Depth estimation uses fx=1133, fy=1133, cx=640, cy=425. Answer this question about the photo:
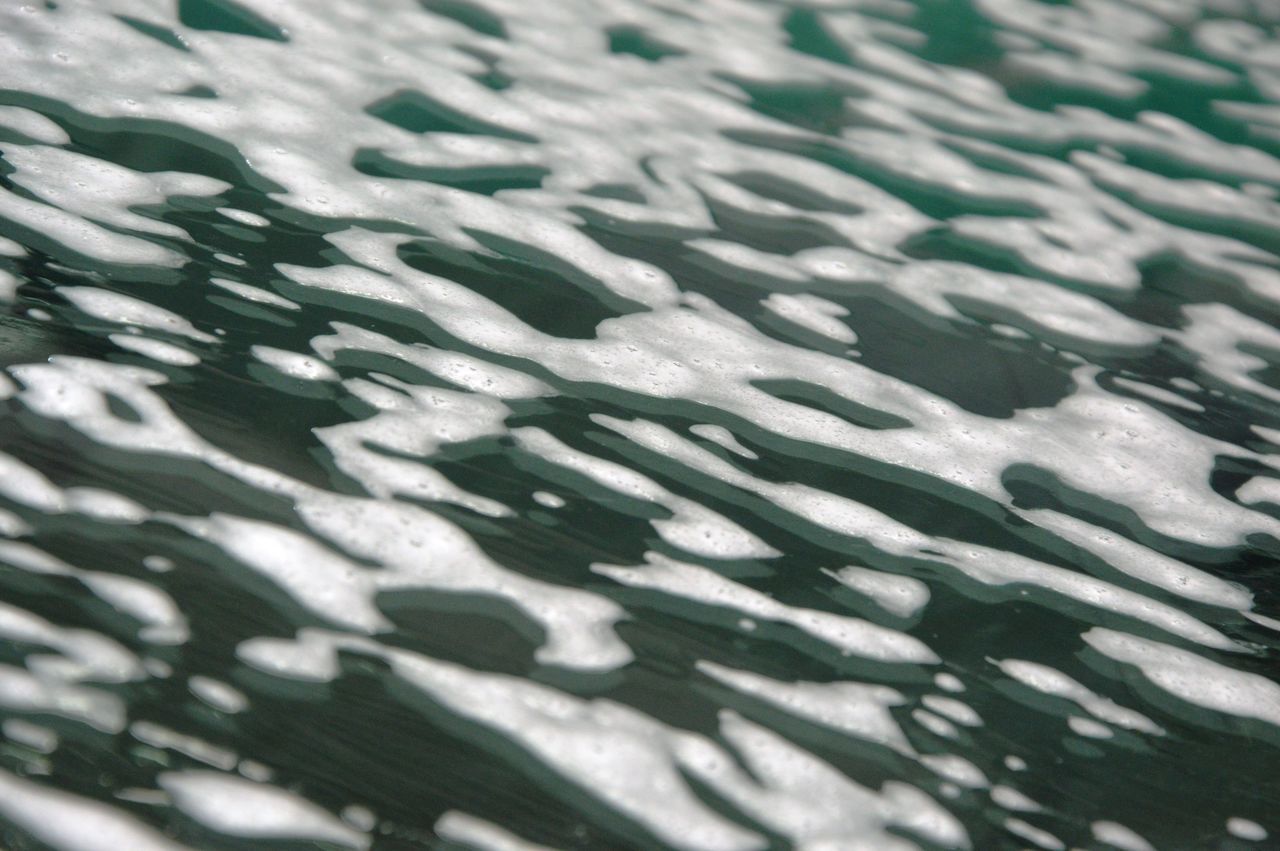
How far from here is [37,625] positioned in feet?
3.04

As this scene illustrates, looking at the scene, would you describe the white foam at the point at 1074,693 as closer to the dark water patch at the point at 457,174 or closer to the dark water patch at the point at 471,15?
the dark water patch at the point at 457,174

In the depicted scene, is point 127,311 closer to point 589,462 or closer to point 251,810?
point 589,462

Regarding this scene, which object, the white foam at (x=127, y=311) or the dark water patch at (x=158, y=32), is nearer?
the white foam at (x=127, y=311)

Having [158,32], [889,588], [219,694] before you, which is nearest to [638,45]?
[158,32]

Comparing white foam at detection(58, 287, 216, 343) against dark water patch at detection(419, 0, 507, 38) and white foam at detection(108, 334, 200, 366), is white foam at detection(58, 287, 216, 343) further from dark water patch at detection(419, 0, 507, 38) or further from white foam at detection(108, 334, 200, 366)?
dark water patch at detection(419, 0, 507, 38)

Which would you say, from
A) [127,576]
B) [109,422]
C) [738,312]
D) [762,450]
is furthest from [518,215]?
[127,576]

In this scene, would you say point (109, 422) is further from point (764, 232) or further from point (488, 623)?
point (764, 232)

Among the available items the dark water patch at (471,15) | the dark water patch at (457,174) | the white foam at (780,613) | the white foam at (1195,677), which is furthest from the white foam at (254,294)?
the dark water patch at (471,15)

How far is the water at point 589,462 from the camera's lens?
936 millimetres

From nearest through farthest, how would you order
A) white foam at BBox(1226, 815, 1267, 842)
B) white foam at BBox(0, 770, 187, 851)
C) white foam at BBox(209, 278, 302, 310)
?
white foam at BBox(0, 770, 187, 851) → white foam at BBox(1226, 815, 1267, 842) → white foam at BBox(209, 278, 302, 310)

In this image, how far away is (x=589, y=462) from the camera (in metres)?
1.29

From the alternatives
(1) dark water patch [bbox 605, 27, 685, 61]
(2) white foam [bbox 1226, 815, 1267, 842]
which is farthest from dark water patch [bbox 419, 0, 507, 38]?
(2) white foam [bbox 1226, 815, 1267, 842]

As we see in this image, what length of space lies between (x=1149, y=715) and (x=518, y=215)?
112 centimetres

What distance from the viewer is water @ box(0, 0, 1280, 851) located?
36.8 inches
